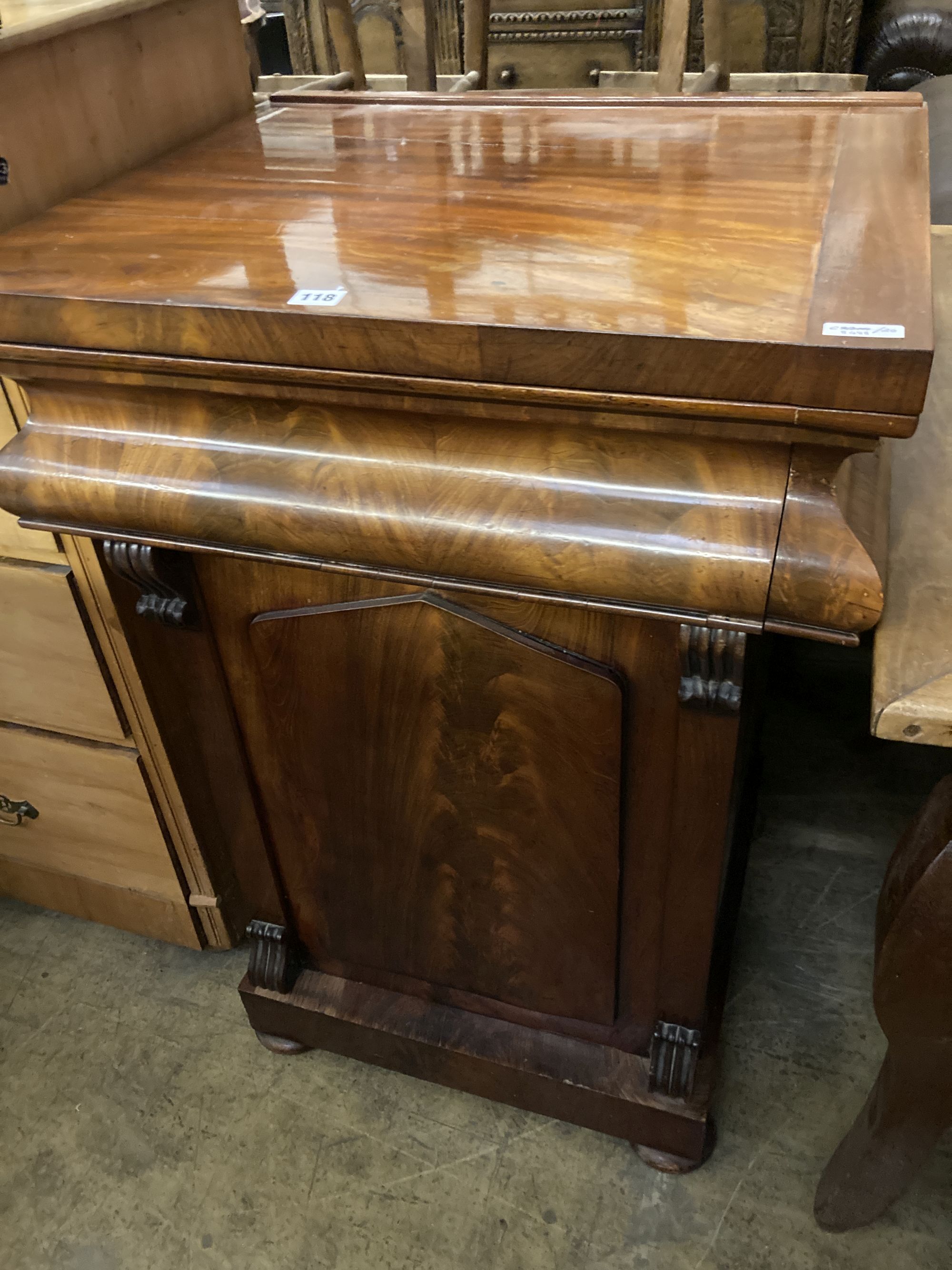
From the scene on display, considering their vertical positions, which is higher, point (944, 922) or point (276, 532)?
point (276, 532)

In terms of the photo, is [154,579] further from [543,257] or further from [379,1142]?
[379,1142]

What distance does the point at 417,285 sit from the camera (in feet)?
2.25

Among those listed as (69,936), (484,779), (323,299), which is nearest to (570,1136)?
(484,779)

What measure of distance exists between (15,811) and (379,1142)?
2.10 ft

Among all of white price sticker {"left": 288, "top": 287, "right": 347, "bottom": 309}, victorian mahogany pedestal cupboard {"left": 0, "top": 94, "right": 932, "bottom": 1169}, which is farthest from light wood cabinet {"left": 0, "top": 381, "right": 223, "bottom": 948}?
white price sticker {"left": 288, "top": 287, "right": 347, "bottom": 309}

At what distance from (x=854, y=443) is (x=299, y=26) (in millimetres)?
3525

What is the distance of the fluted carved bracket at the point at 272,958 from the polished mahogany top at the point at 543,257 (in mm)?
731

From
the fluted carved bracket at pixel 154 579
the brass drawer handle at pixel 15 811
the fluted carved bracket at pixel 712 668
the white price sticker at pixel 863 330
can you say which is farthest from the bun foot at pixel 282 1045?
the white price sticker at pixel 863 330

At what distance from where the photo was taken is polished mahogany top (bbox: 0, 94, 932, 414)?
0.60m

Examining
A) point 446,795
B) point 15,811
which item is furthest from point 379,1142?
point 15,811

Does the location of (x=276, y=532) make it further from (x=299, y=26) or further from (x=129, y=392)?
(x=299, y=26)

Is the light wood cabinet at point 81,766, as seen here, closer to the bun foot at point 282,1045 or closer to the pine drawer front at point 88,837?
the pine drawer front at point 88,837

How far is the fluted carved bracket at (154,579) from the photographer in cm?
86

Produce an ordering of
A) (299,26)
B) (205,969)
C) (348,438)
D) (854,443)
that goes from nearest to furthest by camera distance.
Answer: (854,443)
(348,438)
(205,969)
(299,26)
